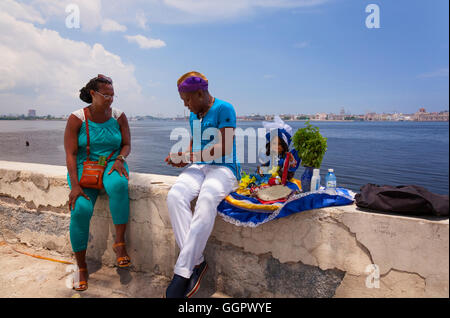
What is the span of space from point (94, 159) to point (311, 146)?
201cm

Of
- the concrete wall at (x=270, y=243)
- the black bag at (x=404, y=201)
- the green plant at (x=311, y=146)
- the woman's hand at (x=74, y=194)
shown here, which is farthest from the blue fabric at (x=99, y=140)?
the black bag at (x=404, y=201)

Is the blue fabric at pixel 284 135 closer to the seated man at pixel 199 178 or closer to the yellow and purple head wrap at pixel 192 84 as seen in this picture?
the seated man at pixel 199 178

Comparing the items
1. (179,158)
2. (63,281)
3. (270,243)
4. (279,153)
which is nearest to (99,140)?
(179,158)

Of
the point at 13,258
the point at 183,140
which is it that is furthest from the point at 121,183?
the point at 13,258

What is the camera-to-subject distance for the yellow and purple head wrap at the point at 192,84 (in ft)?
8.44

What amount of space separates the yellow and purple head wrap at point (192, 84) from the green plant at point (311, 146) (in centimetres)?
95

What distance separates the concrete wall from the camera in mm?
1877

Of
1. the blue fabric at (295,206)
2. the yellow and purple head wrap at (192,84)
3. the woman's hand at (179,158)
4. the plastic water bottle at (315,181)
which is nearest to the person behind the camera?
the blue fabric at (295,206)

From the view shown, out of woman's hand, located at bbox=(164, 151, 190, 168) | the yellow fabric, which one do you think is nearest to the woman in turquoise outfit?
woman's hand, located at bbox=(164, 151, 190, 168)

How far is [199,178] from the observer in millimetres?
2656

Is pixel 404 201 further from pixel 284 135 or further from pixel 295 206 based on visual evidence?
pixel 284 135
